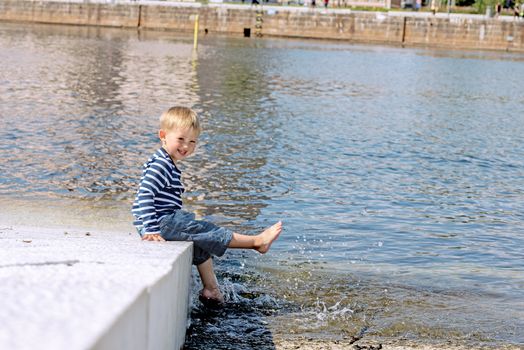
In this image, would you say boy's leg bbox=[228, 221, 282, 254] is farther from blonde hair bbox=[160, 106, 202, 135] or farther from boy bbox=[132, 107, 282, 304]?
blonde hair bbox=[160, 106, 202, 135]

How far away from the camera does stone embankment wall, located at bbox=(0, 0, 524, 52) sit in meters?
60.6

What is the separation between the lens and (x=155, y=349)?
135 inches

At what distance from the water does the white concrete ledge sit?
3.50ft

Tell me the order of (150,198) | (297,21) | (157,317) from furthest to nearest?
1. (297,21)
2. (150,198)
3. (157,317)

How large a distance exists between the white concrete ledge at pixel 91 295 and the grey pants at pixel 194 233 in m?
0.64

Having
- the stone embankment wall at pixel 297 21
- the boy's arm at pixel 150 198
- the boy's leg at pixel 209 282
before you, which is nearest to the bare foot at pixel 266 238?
the boy's leg at pixel 209 282

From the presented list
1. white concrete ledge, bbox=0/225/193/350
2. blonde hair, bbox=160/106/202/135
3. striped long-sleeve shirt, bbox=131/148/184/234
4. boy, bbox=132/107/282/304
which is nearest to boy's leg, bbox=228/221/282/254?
boy, bbox=132/107/282/304

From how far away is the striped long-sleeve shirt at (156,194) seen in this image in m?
5.02

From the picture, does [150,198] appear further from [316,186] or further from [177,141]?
[316,186]

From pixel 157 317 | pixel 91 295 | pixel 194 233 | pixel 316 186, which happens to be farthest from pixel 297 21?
pixel 91 295

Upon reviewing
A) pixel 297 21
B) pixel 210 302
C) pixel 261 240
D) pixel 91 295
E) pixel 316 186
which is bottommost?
pixel 316 186

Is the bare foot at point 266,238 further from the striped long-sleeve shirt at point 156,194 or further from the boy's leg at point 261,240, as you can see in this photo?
the striped long-sleeve shirt at point 156,194

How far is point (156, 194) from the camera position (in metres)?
5.12

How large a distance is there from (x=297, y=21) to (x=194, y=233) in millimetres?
59179
